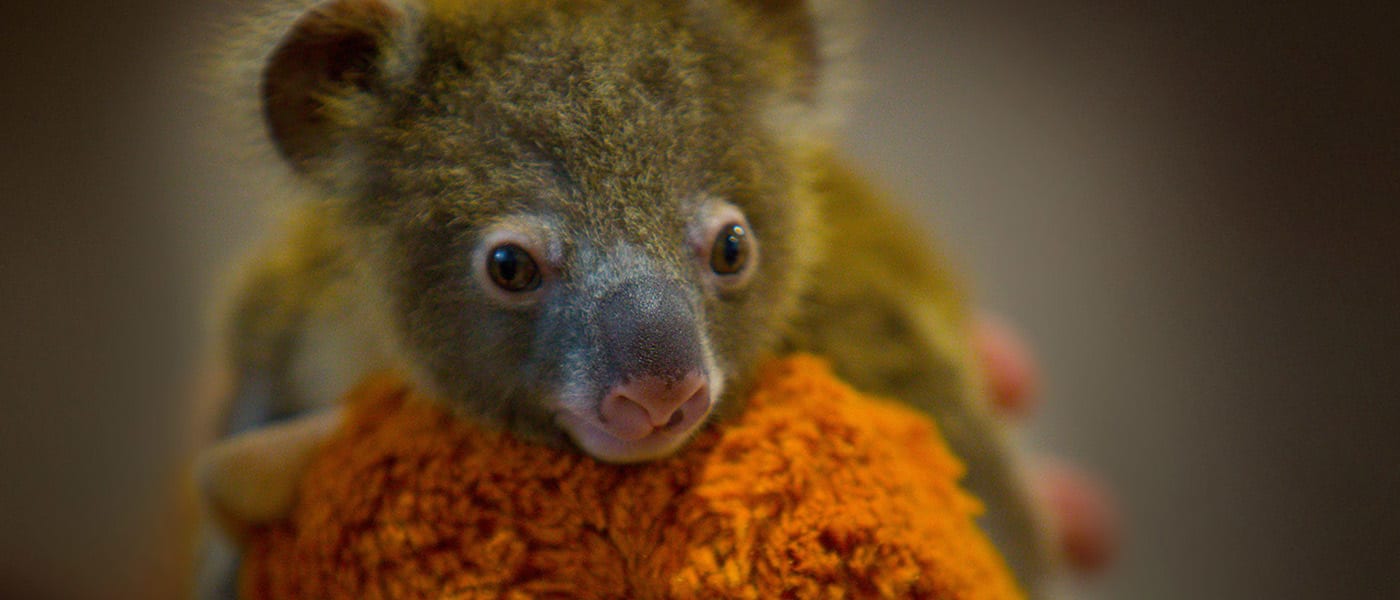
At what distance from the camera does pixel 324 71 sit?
91cm

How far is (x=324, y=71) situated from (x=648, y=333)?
1.43ft

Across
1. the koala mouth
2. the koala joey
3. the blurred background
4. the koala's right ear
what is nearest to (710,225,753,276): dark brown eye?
the koala joey

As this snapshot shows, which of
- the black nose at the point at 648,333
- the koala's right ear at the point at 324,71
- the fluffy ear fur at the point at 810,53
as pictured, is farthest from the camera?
the fluffy ear fur at the point at 810,53

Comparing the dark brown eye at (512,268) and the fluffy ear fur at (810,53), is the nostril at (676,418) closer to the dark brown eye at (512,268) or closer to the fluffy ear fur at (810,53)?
the dark brown eye at (512,268)

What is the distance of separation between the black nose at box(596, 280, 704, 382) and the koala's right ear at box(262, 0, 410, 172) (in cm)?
33

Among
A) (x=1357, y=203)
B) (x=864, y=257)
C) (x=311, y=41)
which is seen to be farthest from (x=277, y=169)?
(x=1357, y=203)

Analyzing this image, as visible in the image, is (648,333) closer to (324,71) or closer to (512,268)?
(512,268)

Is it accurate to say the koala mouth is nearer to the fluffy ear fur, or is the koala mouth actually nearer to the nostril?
the nostril

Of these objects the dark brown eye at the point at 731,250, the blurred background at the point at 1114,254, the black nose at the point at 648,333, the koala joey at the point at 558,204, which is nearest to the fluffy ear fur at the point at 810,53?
the koala joey at the point at 558,204

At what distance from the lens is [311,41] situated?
2.90 ft

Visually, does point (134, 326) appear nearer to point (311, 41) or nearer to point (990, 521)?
point (311, 41)

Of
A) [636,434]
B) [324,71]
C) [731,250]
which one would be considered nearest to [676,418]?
[636,434]

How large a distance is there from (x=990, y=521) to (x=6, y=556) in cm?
141

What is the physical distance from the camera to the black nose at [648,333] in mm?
752
